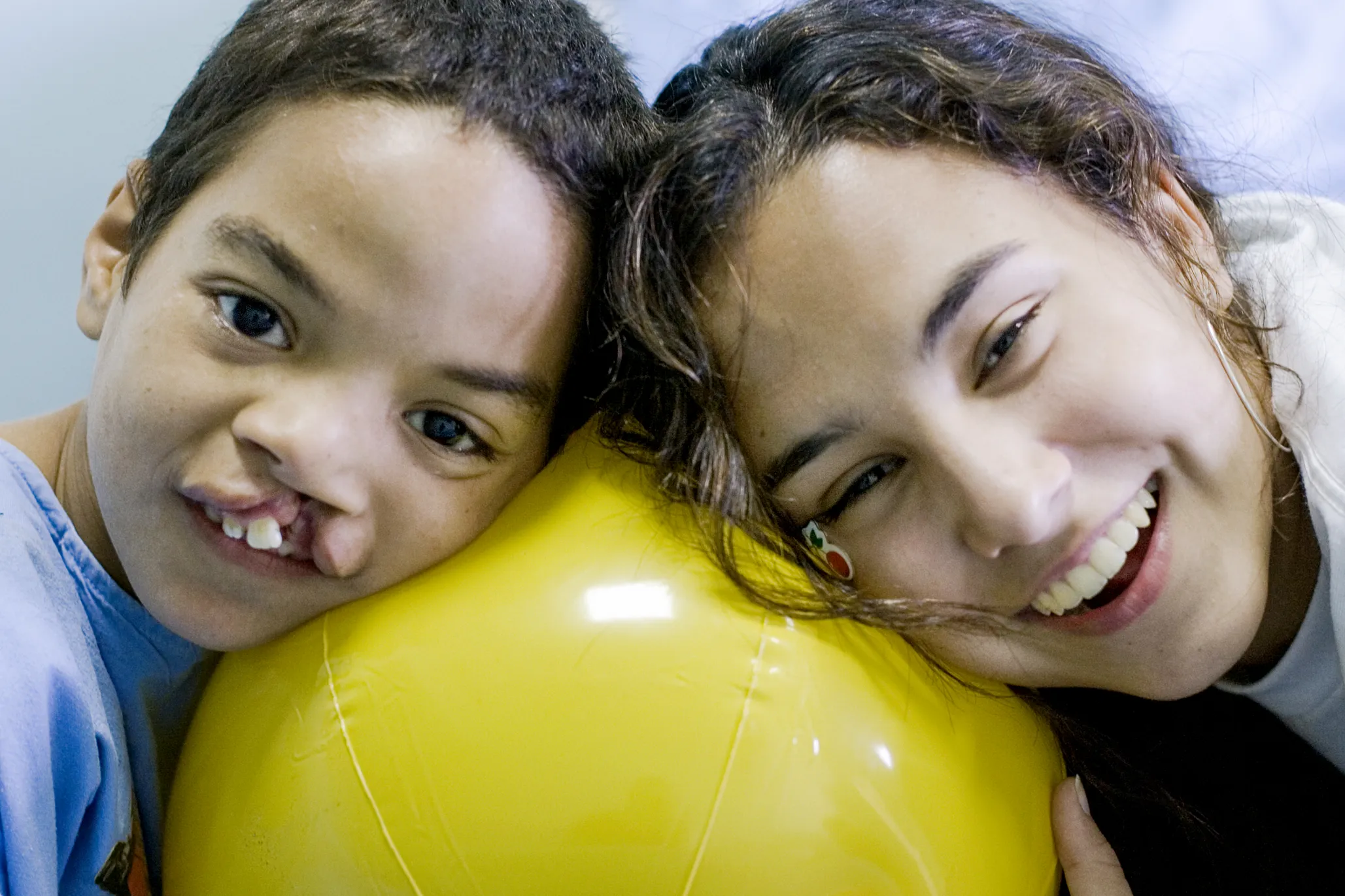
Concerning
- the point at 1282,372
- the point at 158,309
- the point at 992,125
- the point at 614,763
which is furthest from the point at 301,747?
the point at 1282,372

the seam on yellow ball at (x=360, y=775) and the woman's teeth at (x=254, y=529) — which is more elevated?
the woman's teeth at (x=254, y=529)

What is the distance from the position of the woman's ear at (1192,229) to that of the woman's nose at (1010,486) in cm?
24

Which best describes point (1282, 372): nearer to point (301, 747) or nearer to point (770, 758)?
point (770, 758)

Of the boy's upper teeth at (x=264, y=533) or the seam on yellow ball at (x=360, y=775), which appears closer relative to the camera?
the seam on yellow ball at (x=360, y=775)

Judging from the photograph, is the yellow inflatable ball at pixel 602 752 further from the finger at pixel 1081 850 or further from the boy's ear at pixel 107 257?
the boy's ear at pixel 107 257

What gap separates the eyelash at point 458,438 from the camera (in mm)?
812

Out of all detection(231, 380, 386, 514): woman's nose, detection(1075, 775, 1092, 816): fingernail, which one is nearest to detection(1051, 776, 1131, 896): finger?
detection(1075, 775, 1092, 816): fingernail

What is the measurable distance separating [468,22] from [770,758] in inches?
22.8

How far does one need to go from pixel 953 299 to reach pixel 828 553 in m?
0.20

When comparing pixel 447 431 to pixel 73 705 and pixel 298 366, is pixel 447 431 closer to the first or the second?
pixel 298 366

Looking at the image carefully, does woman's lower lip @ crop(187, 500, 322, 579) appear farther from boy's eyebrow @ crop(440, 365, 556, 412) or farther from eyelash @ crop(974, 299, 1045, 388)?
eyelash @ crop(974, 299, 1045, 388)

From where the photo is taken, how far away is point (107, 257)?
0.92 m

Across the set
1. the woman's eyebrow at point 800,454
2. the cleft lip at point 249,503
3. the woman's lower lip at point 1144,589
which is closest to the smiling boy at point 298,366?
the cleft lip at point 249,503

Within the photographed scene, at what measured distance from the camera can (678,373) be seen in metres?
0.82
